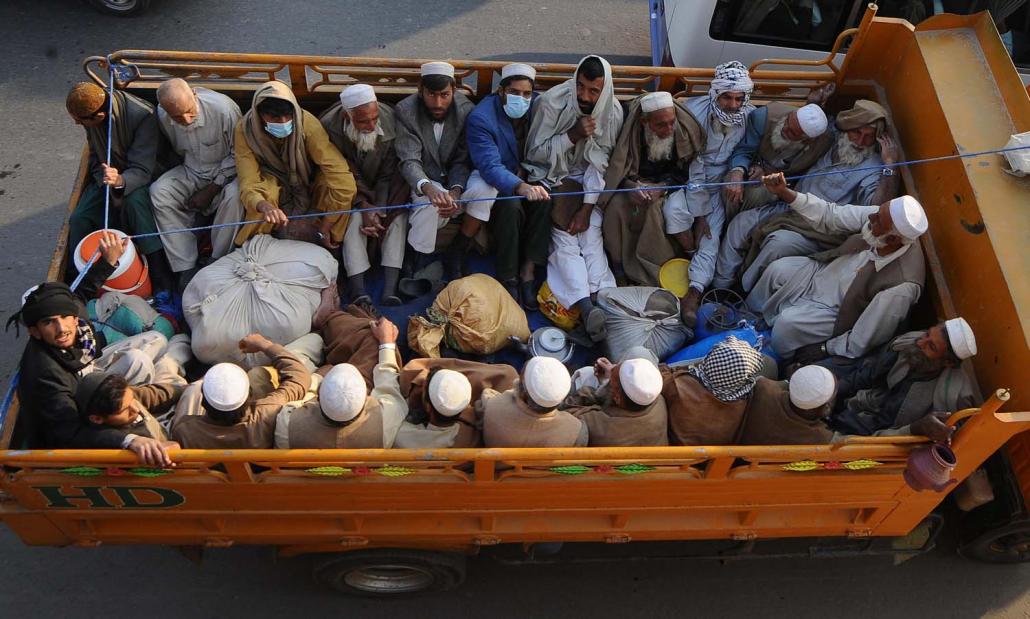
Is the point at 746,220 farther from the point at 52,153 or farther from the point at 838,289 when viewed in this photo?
the point at 52,153

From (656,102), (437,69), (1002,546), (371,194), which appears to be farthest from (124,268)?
(1002,546)

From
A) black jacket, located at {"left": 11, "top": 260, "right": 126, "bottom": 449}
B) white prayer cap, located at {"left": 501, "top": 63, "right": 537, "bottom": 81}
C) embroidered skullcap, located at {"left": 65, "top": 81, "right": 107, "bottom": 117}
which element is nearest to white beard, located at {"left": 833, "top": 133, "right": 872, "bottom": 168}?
white prayer cap, located at {"left": 501, "top": 63, "right": 537, "bottom": 81}

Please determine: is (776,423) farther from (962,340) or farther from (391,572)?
(391,572)

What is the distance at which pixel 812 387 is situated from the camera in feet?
11.6

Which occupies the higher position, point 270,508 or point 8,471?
point 8,471

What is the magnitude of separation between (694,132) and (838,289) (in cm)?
136

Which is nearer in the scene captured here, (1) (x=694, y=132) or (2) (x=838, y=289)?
(2) (x=838, y=289)

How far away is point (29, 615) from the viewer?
4.39 meters

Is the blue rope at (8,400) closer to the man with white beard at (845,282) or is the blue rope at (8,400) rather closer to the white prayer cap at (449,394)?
the white prayer cap at (449,394)

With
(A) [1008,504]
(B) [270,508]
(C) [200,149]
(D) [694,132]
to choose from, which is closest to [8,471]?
(B) [270,508]

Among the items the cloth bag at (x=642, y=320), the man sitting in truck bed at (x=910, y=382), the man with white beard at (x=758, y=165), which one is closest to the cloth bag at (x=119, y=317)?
the cloth bag at (x=642, y=320)

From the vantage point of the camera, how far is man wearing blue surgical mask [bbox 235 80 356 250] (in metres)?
4.55

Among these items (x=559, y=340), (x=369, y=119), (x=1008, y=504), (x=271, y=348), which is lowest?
(x=1008, y=504)

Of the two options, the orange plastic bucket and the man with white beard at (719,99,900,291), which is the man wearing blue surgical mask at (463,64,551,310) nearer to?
the man with white beard at (719,99,900,291)
